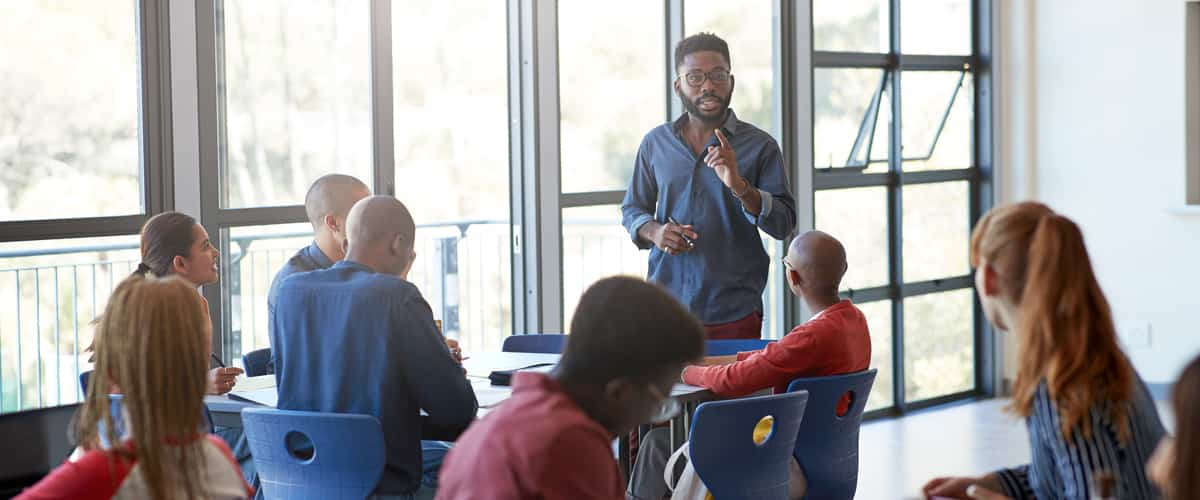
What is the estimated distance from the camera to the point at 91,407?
80.2 inches

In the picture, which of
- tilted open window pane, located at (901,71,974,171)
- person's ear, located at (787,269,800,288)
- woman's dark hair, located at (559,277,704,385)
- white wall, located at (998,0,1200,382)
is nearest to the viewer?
woman's dark hair, located at (559,277,704,385)

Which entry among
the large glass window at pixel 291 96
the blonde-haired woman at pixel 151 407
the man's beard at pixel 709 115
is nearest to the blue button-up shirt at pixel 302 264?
the large glass window at pixel 291 96

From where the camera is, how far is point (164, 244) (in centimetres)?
350

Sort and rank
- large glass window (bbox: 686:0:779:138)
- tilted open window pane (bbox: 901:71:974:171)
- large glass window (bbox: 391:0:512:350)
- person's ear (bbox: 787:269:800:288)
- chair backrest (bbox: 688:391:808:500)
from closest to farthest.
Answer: chair backrest (bbox: 688:391:808:500) → person's ear (bbox: 787:269:800:288) → large glass window (bbox: 391:0:512:350) → large glass window (bbox: 686:0:779:138) → tilted open window pane (bbox: 901:71:974:171)

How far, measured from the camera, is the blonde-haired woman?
191 cm

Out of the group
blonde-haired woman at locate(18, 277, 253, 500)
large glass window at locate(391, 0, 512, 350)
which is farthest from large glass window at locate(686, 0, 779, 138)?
blonde-haired woman at locate(18, 277, 253, 500)

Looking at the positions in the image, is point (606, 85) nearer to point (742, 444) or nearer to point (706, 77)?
point (706, 77)

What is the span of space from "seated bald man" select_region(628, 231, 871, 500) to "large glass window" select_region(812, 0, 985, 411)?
3356 millimetres

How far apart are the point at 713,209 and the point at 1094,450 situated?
2.41 metres

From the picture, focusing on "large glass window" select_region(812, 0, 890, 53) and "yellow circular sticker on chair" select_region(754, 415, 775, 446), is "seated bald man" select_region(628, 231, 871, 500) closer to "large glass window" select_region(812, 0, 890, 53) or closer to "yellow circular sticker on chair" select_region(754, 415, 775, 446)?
"yellow circular sticker on chair" select_region(754, 415, 775, 446)

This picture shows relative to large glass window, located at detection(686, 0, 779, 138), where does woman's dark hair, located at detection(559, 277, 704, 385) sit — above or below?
below

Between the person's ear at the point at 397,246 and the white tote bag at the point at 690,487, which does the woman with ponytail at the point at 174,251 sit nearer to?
the person's ear at the point at 397,246

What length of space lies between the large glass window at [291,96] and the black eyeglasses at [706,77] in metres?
1.40

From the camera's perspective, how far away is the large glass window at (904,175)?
696cm
